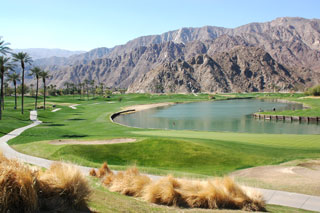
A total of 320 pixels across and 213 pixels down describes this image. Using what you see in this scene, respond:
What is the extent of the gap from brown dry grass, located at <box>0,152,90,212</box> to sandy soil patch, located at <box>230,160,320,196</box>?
8516mm

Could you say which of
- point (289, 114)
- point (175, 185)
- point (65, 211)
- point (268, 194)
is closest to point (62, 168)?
point (65, 211)

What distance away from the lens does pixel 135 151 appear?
20.5m

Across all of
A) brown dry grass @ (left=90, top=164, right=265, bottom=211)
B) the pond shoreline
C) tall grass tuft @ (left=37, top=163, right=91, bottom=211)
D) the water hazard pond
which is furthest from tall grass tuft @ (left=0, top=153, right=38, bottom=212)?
the pond shoreline

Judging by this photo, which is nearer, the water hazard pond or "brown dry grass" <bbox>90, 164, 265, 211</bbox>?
"brown dry grass" <bbox>90, 164, 265, 211</bbox>

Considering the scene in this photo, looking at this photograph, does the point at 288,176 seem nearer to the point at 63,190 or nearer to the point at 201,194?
the point at 201,194

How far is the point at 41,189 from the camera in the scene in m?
6.79

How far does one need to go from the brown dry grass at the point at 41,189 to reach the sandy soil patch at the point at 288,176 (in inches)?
335

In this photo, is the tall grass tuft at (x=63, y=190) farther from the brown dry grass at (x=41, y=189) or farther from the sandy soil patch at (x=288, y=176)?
the sandy soil patch at (x=288, y=176)

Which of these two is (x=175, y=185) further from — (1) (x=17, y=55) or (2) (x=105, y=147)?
(1) (x=17, y=55)

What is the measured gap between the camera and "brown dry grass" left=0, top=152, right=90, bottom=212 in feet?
19.3

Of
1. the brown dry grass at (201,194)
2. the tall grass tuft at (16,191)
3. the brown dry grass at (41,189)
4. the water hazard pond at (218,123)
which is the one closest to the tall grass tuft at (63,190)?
the brown dry grass at (41,189)

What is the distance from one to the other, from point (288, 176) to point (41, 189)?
12279 millimetres

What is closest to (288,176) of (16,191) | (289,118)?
(16,191)

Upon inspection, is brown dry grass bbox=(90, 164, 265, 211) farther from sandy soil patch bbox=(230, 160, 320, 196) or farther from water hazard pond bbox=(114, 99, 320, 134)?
water hazard pond bbox=(114, 99, 320, 134)
